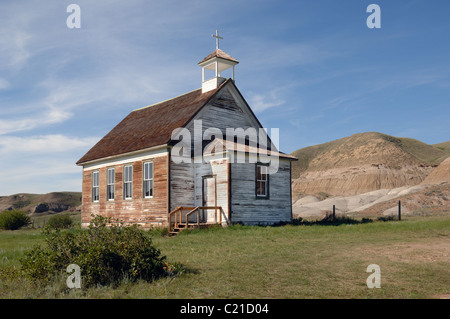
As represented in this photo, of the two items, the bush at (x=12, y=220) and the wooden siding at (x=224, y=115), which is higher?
the wooden siding at (x=224, y=115)

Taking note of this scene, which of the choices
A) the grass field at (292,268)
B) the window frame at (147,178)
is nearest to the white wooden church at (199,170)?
the window frame at (147,178)

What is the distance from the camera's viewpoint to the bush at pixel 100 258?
8539 mm

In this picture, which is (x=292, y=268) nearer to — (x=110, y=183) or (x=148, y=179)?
(x=148, y=179)

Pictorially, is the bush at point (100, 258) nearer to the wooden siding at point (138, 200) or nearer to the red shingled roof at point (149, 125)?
the wooden siding at point (138, 200)

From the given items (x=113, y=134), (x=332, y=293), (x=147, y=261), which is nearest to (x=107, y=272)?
(x=147, y=261)

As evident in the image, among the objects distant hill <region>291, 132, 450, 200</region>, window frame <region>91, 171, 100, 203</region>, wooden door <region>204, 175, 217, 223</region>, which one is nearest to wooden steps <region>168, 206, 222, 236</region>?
wooden door <region>204, 175, 217, 223</region>

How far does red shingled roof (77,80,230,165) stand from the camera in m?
24.5

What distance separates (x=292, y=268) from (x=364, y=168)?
3239 inches

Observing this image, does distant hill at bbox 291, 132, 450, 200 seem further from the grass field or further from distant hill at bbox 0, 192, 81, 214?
the grass field

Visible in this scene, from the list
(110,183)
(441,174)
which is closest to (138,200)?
(110,183)

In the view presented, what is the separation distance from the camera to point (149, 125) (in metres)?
27.9

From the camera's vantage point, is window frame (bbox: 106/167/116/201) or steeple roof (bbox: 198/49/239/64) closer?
steeple roof (bbox: 198/49/239/64)

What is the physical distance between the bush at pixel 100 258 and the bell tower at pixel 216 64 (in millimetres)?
17693

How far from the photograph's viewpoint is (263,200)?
23.4 metres
